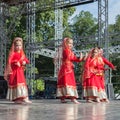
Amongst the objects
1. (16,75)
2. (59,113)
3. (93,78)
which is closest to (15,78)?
(16,75)

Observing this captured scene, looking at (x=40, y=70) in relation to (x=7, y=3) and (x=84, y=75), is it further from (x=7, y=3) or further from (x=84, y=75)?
(x=84, y=75)

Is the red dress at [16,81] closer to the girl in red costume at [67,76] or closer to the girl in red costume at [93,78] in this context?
the girl in red costume at [67,76]

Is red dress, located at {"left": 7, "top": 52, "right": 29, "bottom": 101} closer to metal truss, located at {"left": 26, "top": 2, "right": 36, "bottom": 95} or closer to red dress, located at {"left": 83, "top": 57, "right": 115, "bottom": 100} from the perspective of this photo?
red dress, located at {"left": 83, "top": 57, "right": 115, "bottom": 100}

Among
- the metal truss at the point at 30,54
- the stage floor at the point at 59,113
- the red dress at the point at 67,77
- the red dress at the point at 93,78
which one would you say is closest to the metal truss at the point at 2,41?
the metal truss at the point at 30,54

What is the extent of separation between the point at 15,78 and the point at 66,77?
974 mm

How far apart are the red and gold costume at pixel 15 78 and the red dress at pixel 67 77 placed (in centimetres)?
73

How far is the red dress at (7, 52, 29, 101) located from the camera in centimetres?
644

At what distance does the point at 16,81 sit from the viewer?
21.3 feet

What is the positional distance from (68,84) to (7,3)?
8.57m

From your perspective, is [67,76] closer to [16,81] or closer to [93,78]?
[93,78]

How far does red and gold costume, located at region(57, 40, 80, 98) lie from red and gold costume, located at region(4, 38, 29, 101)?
728 mm

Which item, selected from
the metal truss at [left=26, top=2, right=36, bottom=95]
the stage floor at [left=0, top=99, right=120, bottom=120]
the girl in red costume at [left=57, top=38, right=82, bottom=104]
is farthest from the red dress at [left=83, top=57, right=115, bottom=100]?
the metal truss at [left=26, top=2, right=36, bottom=95]

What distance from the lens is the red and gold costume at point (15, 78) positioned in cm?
645

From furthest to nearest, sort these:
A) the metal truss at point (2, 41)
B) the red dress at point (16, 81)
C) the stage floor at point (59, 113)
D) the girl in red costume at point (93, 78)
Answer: the metal truss at point (2, 41)
the girl in red costume at point (93, 78)
the red dress at point (16, 81)
the stage floor at point (59, 113)
